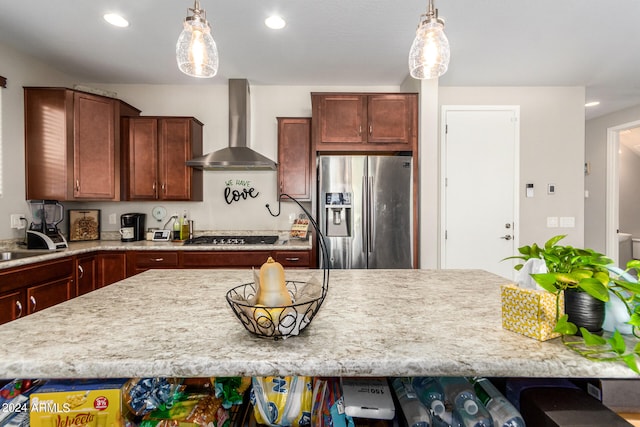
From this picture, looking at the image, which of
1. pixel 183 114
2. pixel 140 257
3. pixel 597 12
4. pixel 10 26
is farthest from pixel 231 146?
pixel 597 12

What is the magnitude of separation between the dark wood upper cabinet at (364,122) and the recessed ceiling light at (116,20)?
160cm

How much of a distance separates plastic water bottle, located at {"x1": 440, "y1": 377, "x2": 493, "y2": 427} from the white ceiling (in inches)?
90.1

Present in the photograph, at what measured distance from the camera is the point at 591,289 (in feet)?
Result: 2.04

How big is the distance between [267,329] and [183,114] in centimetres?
360

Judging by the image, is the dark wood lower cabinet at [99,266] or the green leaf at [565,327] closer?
the green leaf at [565,327]

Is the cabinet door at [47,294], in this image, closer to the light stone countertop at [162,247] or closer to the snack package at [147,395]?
the light stone countertop at [162,247]

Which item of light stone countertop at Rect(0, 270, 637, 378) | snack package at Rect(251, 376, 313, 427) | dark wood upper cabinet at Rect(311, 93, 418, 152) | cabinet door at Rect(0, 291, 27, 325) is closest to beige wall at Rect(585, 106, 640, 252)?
dark wood upper cabinet at Rect(311, 93, 418, 152)

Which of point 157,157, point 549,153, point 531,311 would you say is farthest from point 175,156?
point 549,153

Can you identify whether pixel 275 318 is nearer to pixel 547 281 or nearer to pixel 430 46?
pixel 547 281

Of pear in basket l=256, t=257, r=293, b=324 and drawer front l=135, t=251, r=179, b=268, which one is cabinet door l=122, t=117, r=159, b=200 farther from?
pear in basket l=256, t=257, r=293, b=324

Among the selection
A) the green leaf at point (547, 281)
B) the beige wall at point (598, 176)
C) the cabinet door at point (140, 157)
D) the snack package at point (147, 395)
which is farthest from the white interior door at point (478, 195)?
the snack package at point (147, 395)

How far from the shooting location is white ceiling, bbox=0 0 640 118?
7.18 ft

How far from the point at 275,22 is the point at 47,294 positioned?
2.70m

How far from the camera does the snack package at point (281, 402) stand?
77 cm
